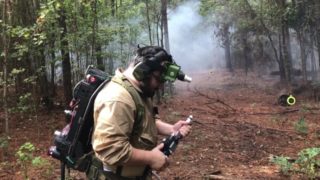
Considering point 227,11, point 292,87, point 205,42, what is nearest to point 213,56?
point 205,42

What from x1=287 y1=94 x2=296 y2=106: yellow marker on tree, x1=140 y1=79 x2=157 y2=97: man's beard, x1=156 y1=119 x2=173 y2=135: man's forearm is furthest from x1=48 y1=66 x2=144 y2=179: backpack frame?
x1=287 y1=94 x2=296 y2=106: yellow marker on tree

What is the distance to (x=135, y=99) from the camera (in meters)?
2.79

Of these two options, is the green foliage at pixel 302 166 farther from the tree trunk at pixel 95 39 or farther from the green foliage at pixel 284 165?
the tree trunk at pixel 95 39

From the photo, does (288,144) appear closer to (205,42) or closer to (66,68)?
(66,68)

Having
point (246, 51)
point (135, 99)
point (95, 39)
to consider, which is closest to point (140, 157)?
point (135, 99)

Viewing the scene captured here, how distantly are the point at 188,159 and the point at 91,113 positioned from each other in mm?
5200

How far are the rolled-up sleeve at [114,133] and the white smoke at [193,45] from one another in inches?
1432

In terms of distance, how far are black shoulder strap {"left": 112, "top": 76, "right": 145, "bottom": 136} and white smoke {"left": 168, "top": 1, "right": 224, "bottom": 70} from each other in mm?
36186

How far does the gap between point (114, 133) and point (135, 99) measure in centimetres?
28

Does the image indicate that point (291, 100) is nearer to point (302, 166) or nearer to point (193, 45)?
point (302, 166)

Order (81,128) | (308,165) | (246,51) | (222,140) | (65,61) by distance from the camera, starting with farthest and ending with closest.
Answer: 1. (246,51)
2. (65,61)
3. (222,140)
4. (308,165)
5. (81,128)

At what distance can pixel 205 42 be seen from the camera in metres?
42.2

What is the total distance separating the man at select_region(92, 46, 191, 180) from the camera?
105 inches

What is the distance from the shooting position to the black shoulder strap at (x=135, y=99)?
110 inches
